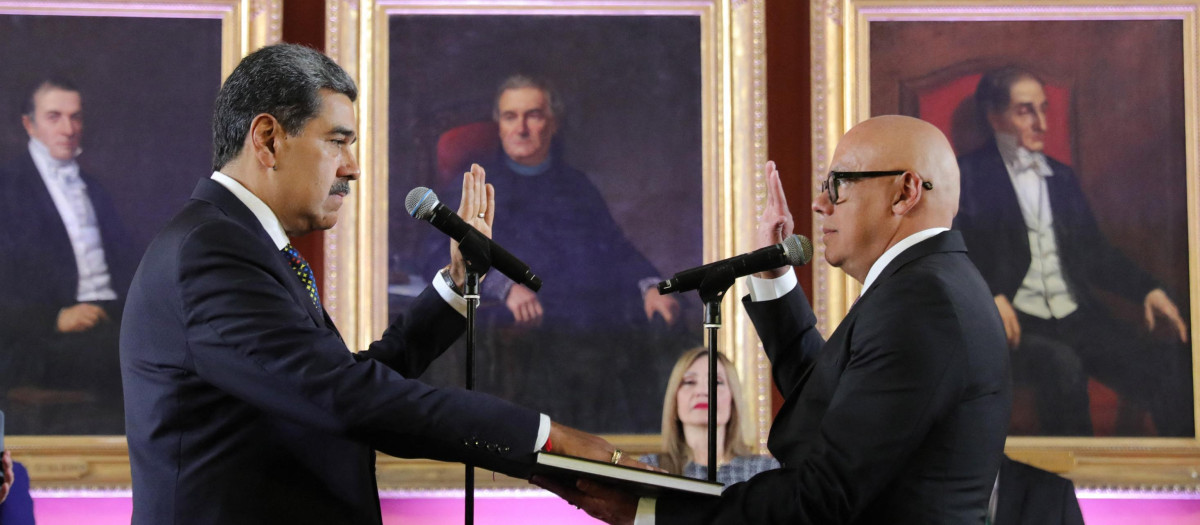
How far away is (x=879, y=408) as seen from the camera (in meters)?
2.01

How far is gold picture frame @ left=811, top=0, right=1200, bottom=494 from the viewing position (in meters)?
4.09

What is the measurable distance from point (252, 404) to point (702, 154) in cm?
260

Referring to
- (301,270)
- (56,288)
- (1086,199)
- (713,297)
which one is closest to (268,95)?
(301,270)

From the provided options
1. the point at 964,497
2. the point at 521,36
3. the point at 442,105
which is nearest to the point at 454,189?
the point at 442,105

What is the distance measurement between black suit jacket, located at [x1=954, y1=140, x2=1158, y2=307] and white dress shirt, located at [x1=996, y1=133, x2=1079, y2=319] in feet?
0.06

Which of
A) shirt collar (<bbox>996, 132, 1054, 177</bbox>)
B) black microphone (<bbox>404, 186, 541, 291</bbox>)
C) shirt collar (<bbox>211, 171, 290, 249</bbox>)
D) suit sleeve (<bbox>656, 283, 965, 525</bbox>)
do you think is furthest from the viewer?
shirt collar (<bbox>996, 132, 1054, 177</bbox>)

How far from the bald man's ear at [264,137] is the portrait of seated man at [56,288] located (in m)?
2.23

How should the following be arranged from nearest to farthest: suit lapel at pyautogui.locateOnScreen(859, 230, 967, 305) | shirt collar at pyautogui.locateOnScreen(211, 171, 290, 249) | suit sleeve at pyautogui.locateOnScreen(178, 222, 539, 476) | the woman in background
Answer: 1. suit sleeve at pyautogui.locateOnScreen(178, 222, 539, 476)
2. shirt collar at pyautogui.locateOnScreen(211, 171, 290, 249)
3. suit lapel at pyautogui.locateOnScreen(859, 230, 967, 305)
4. the woman in background

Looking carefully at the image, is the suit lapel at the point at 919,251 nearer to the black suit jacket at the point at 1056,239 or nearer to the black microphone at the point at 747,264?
the black microphone at the point at 747,264

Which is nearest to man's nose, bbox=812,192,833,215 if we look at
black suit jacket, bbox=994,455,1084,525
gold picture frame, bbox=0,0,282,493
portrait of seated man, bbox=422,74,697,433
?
black suit jacket, bbox=994,455,1084,525

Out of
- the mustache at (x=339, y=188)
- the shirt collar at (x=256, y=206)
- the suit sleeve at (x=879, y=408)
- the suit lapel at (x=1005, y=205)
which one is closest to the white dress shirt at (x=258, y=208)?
the shirt collar at (x=256, y=206)

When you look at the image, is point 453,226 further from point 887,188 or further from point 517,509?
point 517,509

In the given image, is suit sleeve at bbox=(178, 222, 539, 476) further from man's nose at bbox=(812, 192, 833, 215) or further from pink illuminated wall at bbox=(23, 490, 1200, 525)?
pink illuminated wall at bbox=(23, 490, 1200, 525)

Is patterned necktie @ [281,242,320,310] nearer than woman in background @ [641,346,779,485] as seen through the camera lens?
Yes
